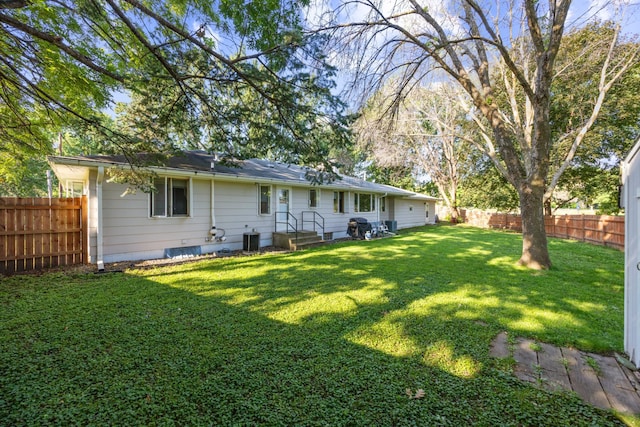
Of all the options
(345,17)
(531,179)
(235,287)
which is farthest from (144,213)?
(531,179)

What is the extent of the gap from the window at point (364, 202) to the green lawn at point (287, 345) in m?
9.53

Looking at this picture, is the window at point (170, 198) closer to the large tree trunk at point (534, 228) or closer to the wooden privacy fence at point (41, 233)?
the wooden privacy fence at point (41, 233)

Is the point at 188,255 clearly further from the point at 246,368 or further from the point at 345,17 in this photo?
the point at 345,17

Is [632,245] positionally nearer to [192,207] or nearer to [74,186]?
[192,207]

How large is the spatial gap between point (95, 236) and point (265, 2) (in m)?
6.71

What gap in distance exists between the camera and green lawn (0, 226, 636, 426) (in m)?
2.11

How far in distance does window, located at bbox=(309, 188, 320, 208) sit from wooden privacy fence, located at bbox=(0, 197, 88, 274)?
7.88 m

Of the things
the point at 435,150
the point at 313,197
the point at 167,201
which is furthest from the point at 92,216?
the point at 435,150

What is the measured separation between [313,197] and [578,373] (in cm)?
1080

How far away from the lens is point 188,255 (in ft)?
27.8

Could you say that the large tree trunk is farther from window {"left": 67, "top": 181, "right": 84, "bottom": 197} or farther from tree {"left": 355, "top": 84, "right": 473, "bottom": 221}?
window {"left": 67, "top": 181, "right": 84, "bottom": 197}

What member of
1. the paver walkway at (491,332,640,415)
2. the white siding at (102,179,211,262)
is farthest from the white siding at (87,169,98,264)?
the paver walkway at (491,332,640,415)

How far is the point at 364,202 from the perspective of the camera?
16.4 metres

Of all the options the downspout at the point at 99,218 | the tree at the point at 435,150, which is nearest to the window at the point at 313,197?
the tree at the point at 435,150
